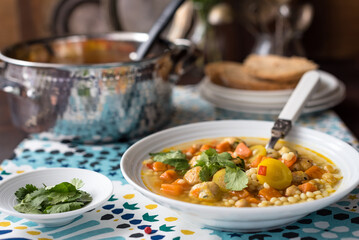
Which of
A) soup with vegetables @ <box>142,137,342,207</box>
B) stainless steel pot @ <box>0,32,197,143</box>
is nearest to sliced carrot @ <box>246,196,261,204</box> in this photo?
soup with vegetables @ <box>142,137,342,207</box>

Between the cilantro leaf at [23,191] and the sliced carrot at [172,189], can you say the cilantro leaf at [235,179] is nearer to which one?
the sliced carrot at [172,189]

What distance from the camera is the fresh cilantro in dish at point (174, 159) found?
4.03ft

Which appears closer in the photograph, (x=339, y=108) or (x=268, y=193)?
(x=268, y=193)

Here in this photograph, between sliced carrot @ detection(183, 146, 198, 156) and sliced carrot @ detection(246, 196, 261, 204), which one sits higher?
sliced carrot @ detection(183, 146, 198, 156)

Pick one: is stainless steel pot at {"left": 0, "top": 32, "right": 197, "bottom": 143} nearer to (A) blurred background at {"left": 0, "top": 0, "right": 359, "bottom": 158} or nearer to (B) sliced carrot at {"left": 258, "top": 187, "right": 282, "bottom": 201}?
(A) blurred background at {"left": 0, "top": 0, "right": 359, "bottom": 158}

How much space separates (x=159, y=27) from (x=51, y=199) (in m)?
0.88

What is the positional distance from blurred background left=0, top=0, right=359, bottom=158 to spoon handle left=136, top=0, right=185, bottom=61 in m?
0.54

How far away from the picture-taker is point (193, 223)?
3.55ft

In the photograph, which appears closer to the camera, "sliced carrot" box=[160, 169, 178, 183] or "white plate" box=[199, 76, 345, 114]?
"sliced carrot" box=[160, 169, 178, 183]

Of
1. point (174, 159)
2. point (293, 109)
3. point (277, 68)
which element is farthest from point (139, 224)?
point (277, 68)

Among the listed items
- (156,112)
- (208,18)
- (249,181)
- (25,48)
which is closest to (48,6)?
(208,18)

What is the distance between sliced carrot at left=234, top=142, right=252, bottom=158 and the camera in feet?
4.24

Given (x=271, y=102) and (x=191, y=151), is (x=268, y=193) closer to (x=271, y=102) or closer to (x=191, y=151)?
(x=191, y=151)

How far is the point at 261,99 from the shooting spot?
1.79 m
